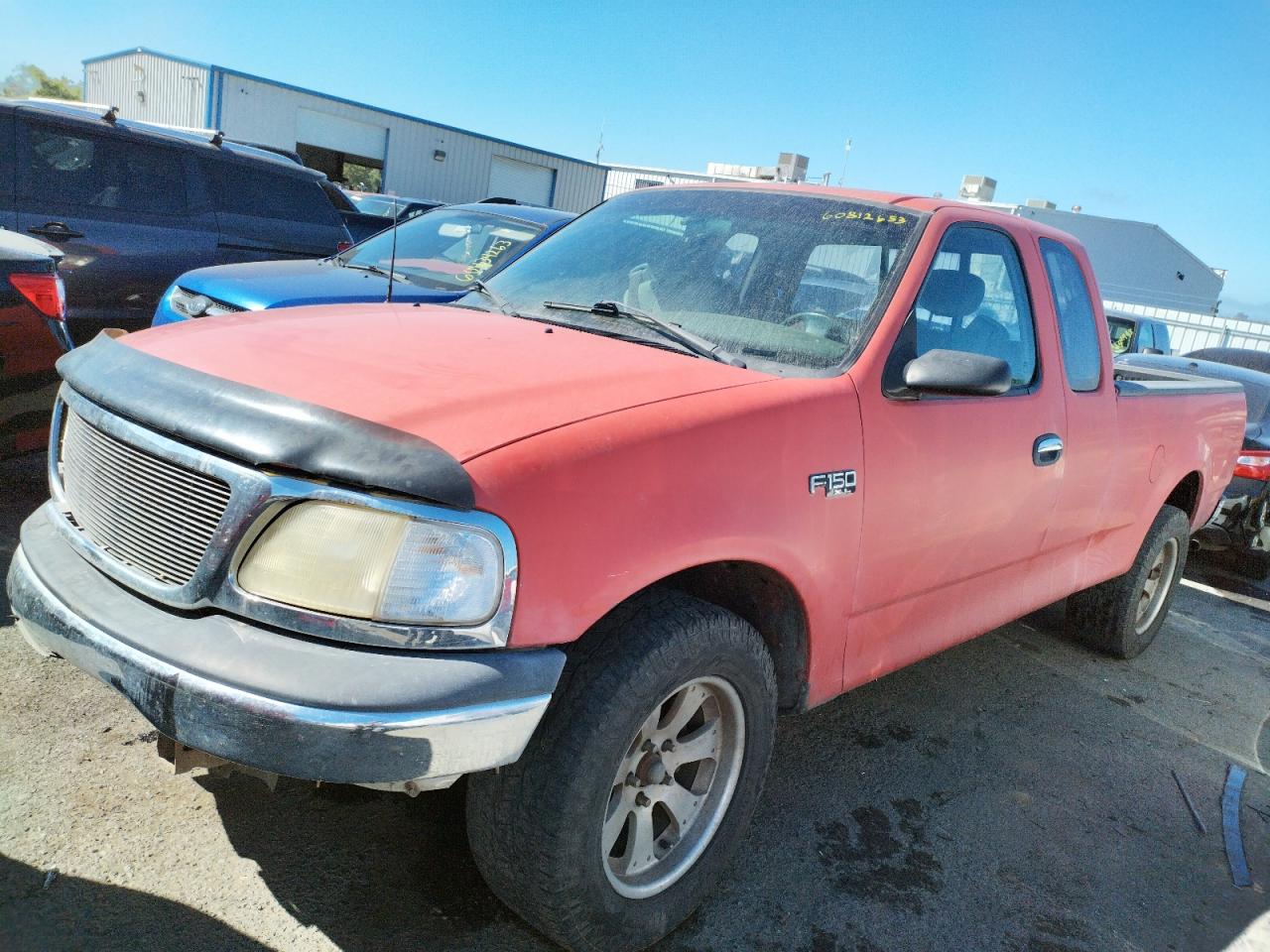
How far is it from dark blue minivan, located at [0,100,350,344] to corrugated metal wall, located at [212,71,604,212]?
18324 millimetres

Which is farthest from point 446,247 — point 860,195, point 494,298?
point 860,195

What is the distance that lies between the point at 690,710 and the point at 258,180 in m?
6.26

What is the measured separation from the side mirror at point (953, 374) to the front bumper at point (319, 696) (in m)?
1.36

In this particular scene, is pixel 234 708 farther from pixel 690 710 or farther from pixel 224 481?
pixel 690 710

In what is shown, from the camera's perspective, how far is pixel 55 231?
5891 millimetres

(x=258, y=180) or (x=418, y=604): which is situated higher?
(x=258, y=180)

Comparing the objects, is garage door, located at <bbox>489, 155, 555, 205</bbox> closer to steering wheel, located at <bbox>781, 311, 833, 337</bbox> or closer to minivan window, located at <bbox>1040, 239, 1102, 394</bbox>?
minivan window, located at <bbox>1040, 239, 1102, 394</bbox>

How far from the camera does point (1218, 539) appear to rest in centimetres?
690

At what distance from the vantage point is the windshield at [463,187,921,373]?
2.78m

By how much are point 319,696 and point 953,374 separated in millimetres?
1838

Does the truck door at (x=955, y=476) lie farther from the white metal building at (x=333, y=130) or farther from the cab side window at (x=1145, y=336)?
the white metal building at (x=333, y=130)

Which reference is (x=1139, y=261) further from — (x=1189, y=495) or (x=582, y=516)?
(x=582, y=516)

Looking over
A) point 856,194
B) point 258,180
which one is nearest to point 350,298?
point 258,180

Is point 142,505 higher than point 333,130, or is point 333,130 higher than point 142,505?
point 333,130
